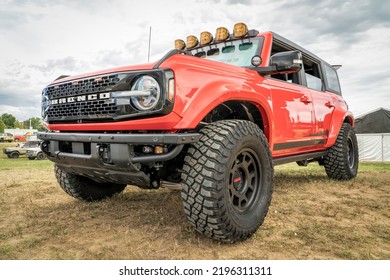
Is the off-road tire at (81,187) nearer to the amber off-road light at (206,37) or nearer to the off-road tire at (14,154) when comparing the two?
the amber off-road light at (206,37)

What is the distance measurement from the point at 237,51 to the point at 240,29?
0.83 ft

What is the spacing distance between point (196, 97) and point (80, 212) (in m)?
2.10

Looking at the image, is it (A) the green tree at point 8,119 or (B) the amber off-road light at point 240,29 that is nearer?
(B) the amber off-road light at point 240,29

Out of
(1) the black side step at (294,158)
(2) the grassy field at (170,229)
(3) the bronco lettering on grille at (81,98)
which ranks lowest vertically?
(2) the grassy field at (170,229)

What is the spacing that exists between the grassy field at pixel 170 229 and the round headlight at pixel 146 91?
0.74m

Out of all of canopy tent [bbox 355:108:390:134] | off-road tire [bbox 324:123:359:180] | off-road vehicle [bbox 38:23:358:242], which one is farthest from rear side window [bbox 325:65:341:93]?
canopy tent [bbox 355:108:390:134]

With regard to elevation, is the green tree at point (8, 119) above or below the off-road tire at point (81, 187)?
above

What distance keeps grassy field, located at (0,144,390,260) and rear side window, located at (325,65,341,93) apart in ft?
6.80

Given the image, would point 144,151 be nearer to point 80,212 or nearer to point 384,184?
point 80,212

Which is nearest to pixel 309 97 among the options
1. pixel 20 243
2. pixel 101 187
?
pixel 101 187

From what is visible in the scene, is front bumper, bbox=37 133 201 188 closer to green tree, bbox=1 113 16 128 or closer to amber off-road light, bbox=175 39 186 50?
amber off-road light, bbox=175 39 186 50

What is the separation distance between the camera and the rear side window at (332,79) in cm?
550

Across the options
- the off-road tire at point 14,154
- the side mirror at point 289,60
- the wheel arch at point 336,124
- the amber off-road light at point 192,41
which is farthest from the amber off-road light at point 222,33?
the off-road tire at point 14,154

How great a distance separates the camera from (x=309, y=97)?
4293mm
